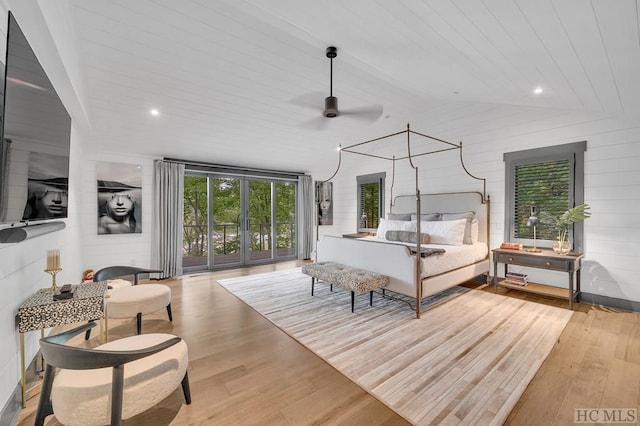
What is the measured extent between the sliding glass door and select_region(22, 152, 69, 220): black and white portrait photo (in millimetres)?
3478

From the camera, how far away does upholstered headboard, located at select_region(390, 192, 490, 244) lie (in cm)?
464

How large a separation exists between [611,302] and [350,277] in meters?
3.43

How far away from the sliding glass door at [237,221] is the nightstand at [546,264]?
4759mm

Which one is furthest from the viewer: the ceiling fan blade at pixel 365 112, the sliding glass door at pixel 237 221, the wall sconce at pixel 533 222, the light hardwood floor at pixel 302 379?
the sliding glass door at pixel 237 221

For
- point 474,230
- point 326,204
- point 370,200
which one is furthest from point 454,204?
point 326,204

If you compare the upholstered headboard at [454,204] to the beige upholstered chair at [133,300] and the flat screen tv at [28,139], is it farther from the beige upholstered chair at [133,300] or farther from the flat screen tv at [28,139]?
the flat screen tv at [28,139]

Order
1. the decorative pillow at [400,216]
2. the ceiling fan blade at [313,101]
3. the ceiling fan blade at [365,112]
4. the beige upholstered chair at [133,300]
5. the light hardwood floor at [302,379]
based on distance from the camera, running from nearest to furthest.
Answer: the light hardwood floor at [302,379] < the beige upholstered chair at [133,300] < the ceiling fan blade at [365,112] < the ceiling fan blade at [313,101] < the decorative pillow at [400,216]

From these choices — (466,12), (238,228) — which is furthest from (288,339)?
(238,228)

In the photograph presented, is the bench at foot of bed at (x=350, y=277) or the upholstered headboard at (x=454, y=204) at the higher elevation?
the upholstered headboard at (x=454, y=204)

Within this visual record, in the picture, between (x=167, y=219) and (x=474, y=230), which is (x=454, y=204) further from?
(x=167, y=219)

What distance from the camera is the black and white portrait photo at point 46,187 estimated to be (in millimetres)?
1741

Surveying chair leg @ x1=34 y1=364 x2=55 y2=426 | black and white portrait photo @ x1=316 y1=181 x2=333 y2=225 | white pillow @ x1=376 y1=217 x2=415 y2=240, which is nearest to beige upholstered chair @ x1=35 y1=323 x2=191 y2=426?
chair leg @ x1=34 y1=364 x2=55 y2=426

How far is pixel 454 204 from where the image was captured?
16.3 ft

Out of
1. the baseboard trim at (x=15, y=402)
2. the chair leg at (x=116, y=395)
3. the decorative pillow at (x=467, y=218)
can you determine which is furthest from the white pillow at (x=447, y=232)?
the baseboard trim at (x=15, y=402)
